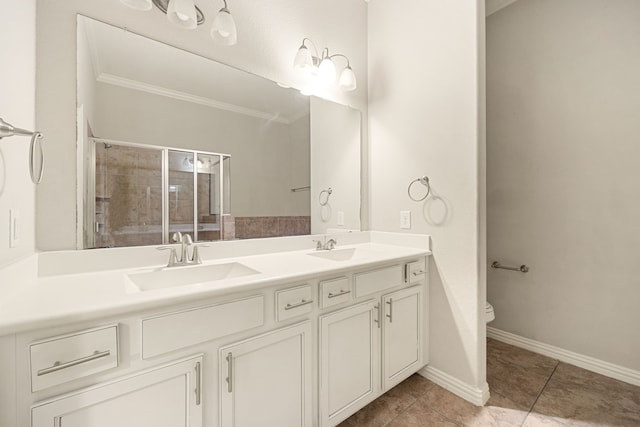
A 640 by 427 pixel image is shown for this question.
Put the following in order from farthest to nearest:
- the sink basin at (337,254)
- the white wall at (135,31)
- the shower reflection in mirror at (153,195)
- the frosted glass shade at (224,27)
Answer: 1. the sink basin at (337,254)
2. the frosted glass shade at (224,27)
3. the shower reflection in mirror at (153,195)
4. the white wall at (135,31)

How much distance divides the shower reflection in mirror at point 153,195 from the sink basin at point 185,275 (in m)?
0.22

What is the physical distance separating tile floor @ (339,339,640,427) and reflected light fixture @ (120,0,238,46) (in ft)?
6.82

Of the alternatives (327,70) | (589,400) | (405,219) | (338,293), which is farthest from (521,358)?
(327,70)

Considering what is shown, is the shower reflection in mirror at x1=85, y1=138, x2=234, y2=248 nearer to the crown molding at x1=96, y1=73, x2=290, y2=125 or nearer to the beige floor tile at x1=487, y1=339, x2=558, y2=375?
the crown molding at x1=96, y1=73, x2=290, y2=125

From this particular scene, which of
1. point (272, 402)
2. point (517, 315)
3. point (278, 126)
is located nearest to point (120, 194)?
point (278, 126)

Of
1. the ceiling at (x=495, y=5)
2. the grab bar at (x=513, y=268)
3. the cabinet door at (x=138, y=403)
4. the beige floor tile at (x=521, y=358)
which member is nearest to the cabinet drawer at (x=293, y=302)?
the cabinet door at (x=138, y=403)

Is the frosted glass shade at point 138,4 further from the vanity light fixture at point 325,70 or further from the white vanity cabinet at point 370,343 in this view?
the white vanity cabinet at point 370,343

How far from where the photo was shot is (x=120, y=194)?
4.12ft

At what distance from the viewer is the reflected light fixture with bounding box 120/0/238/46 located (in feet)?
3.84

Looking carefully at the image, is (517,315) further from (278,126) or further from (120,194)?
(120,194)

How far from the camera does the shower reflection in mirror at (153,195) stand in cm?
122

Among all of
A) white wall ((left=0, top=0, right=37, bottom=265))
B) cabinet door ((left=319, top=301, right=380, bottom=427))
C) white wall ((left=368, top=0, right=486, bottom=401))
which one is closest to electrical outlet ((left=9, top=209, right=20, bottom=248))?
white wall ((left=0, top=0, right=37, bottom=265))

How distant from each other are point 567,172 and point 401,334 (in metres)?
1.71

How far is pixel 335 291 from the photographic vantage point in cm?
129
